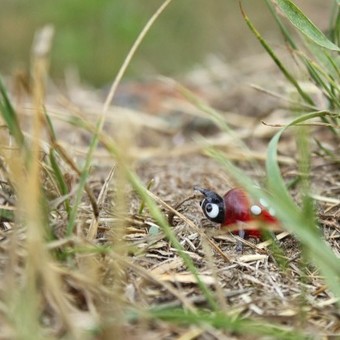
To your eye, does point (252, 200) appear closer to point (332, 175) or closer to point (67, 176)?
point (67, 176)

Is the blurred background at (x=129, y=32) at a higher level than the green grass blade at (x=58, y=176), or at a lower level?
lower

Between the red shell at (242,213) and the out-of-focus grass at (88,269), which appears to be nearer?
the out-of-focus grass at (88,269)

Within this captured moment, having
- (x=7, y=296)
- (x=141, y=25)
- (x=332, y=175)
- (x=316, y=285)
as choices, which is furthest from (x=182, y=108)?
(x=7, y=296)

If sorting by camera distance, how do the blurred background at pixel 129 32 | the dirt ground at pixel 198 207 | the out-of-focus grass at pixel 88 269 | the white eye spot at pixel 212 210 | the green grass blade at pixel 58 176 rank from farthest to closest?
1. the blurred background at pixel 129 32
2. the white eye spot at pixel 212 210
3. the green grass blade at pixel 58 176
4. the dirt ground at pixel 198 207
5. the out-of-focus grass at pixel 88 269

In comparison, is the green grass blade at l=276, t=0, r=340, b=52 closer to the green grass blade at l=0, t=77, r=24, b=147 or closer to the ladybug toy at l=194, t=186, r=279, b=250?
the ladybug toy at l=194, t=186, r=279, b=250

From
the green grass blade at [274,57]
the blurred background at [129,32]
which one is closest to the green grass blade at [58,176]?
the green grass blade at [274,57]

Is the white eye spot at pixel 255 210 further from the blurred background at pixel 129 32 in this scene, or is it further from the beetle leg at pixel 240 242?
the blurred background at pixel 129 32
